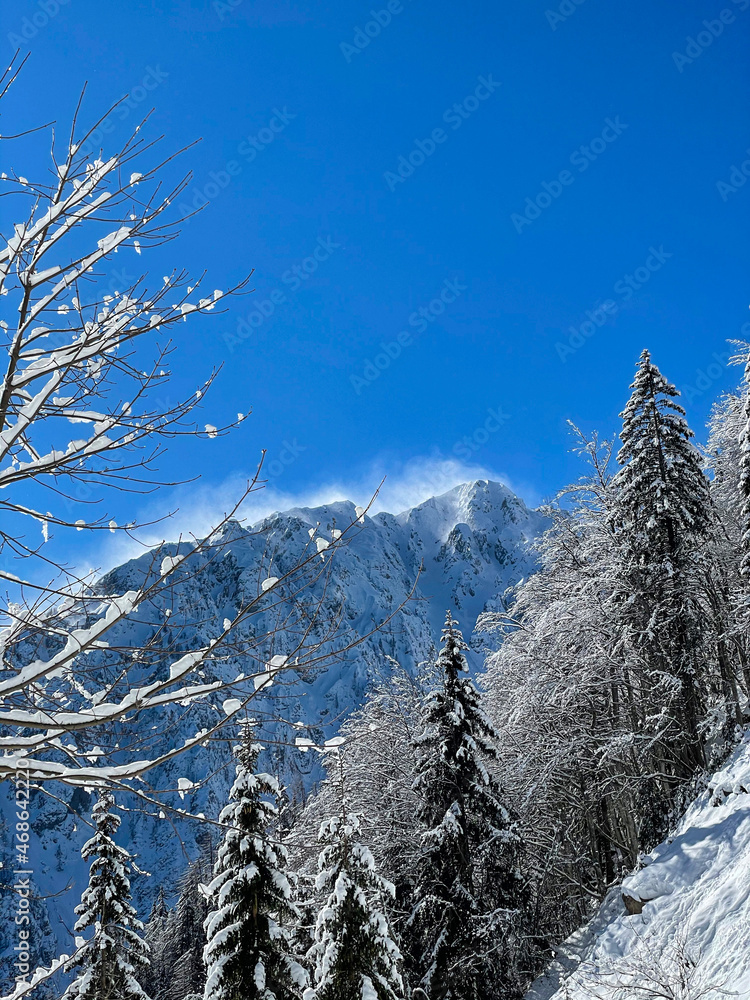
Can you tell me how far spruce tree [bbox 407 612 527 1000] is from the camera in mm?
11523

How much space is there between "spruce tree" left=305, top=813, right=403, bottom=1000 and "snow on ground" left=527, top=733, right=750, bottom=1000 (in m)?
2.65

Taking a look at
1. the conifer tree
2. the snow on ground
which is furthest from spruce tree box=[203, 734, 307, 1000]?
the conifer tree

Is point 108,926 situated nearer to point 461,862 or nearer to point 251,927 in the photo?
point 251,927

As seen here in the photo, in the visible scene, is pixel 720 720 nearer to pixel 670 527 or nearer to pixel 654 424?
pixel 670 527

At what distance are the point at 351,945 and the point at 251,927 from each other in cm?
134

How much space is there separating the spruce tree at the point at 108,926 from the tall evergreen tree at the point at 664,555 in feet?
35.2

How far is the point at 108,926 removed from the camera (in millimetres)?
11375

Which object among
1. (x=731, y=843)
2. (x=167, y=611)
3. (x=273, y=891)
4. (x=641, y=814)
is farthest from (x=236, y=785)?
(x=641, y=814)

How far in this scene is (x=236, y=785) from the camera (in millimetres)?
8984

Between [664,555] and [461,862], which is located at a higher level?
[664,555]

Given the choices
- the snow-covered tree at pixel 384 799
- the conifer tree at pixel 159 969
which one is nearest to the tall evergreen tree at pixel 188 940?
the conifer tree at pixel 159 969

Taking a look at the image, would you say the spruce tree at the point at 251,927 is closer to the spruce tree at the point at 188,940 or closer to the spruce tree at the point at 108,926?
the spruce tree at the point at 108,926

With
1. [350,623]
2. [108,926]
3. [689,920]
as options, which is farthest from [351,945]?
[350,623]

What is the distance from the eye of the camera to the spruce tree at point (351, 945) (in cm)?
822
